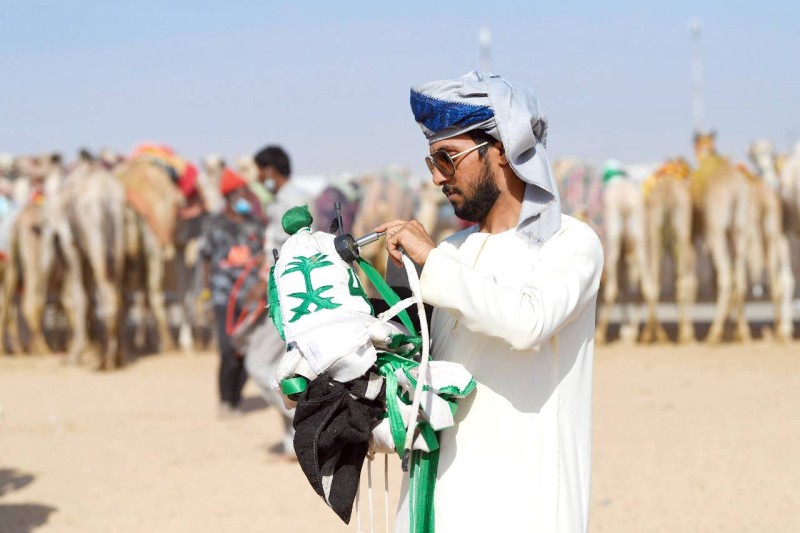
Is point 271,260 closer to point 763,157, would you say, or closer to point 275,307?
point 275,307

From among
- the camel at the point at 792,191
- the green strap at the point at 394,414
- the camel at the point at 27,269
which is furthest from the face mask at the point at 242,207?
the camel at the point at 792,191

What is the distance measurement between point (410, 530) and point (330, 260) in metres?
0.63

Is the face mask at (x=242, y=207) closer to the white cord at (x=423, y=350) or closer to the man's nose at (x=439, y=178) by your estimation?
the man's nose at (x=439, y=178)

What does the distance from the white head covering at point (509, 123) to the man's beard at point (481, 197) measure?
7cm

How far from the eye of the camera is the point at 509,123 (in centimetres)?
273

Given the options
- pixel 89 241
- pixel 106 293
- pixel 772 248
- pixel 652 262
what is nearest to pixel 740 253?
pixel 772 248


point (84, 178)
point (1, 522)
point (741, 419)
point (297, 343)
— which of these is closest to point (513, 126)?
point (297, 343)

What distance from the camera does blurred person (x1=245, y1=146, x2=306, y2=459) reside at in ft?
25.5

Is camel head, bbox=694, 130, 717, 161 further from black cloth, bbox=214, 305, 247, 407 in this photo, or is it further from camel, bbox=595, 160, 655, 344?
black cloth, bbox=214, 305, 247, 407

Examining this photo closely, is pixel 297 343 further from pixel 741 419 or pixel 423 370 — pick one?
pixel 741 419

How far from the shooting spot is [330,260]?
2850 millimetres

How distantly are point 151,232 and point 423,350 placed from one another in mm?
11687

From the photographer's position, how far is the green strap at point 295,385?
2.76 metres

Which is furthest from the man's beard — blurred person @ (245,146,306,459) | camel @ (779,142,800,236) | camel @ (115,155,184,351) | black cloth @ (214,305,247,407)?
camel @ (779,142,800,236)
